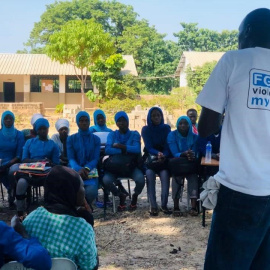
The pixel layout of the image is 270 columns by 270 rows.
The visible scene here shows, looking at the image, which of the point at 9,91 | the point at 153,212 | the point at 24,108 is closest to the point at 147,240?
the point at 153,212

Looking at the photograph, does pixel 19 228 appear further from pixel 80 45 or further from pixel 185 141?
pixel 80 45

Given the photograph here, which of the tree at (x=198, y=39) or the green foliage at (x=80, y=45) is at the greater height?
the tree at (x=198, y=39)

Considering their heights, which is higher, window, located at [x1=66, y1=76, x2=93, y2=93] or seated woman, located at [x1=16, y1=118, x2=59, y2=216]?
window, located at [x1=66, y1=76, x2=93, y2=93]

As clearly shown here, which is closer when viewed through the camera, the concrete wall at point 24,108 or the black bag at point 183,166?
the black bag at point 183,166

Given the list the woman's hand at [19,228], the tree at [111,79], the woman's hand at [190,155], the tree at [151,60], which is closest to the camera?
the woman's hand at [19,228]

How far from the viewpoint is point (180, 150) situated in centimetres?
602

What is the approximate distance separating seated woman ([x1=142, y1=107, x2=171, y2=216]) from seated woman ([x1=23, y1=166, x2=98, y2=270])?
3.35 m

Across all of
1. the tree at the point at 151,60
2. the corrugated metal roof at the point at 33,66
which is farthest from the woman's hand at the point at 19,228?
the tree at the point at 151,60

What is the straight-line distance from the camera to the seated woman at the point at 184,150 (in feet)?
19.0

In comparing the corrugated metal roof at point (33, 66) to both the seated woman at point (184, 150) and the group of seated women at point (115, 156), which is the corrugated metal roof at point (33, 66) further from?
the seated woman at point (184, 150)

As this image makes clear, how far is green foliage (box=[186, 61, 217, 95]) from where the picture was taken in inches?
1041

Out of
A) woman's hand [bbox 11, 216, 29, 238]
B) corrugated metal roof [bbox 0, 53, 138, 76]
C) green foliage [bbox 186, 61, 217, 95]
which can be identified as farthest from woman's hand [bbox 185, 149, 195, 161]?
corrugated metal roof [bbox 0, 53, 138, 76]

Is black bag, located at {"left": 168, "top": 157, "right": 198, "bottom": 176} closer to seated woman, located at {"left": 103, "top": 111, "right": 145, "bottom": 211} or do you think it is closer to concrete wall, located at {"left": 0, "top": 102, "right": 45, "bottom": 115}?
seated woman, located at {"left": 103, "top": 111, "right": 145, "bottom": 211}

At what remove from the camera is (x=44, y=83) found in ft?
90.3
